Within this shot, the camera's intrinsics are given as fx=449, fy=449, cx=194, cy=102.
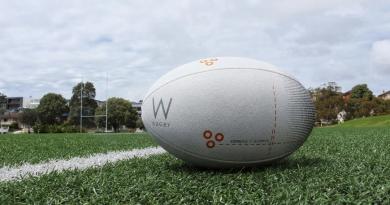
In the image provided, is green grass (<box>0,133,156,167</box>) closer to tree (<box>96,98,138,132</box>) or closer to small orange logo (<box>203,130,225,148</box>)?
small orange logo (<box>203,130,225,148</box>)

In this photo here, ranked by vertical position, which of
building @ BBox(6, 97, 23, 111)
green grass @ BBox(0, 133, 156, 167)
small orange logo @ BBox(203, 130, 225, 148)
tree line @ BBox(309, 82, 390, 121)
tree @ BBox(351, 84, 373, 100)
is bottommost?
green grass @ BBox(0, 133, 156, 167)

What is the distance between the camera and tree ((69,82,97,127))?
75.6 m

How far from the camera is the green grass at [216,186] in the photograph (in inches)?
133

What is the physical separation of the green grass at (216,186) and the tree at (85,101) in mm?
72466

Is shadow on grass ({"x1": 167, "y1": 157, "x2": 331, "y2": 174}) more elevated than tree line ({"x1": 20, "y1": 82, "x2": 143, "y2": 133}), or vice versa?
tree line ({"x1": 20, "y1": 82, "x2": 143, "y2": 133})

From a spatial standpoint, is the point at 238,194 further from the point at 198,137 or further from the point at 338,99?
the point at 338,99

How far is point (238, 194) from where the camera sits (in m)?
3.60

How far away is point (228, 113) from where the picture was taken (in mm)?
4621

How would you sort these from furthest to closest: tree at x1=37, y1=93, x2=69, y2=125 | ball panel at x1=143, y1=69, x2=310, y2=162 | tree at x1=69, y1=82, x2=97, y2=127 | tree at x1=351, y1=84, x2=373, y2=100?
tree at x1=37, y1=93, x2=69, y2=125 → tree at x1=69, y1=82, x2=97, y2=127 → tree at x1=351, y1=84, x2=373, y2=100 → ball panel at x1=143, y1=69, x2=310, y2=162

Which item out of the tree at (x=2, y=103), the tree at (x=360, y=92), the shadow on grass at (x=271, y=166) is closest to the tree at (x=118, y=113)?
the tree at (x=360, y=92)

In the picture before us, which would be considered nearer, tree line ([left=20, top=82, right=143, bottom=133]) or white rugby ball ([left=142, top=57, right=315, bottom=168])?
white rugby ball ([left=142, top=57, right=315, bottom=168])

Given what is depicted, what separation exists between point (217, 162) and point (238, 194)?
129 centimetres

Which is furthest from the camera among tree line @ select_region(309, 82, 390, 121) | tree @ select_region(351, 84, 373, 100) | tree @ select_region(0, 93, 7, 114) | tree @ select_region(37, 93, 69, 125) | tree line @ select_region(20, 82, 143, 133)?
tree @ select_region(0, 93, 7, 114)

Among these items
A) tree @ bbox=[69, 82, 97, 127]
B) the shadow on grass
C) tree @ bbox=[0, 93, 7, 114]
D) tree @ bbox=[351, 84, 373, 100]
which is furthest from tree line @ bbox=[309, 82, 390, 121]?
tree @ bbox=[0, 93, 7, 114]
